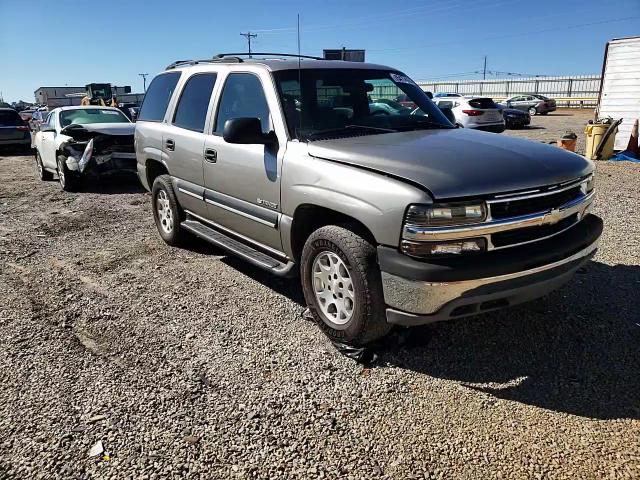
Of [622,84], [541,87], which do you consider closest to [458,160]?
[622,84]

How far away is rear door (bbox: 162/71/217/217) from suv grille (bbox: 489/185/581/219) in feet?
9.36

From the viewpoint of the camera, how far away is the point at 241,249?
4266mm

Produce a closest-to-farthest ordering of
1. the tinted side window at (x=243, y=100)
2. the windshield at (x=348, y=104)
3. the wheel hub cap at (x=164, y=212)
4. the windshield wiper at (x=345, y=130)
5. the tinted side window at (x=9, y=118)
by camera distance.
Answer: the windshield wiper at (x=345, y=130)
the windshield at (x=348, y=104)
the tinted side window at (x=243, y=100)
the wheel hub cap at (x=164, y=212)
the tinted side window at (x=9, y=118)

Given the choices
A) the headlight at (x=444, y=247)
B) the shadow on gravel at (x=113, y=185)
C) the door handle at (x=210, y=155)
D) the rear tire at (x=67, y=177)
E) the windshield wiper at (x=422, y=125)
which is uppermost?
the windshield wiper at (x=422, y=125)

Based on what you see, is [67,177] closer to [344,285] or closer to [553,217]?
A: [344,285]

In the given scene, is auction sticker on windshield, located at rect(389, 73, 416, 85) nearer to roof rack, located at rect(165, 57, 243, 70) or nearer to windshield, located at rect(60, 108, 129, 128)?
roof rack, located at rect(165, 57, 243, 70)

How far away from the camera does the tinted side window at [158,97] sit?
5.53 m

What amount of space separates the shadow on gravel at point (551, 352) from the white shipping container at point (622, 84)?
33.6 ft

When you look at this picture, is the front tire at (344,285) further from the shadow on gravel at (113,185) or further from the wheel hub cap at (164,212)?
the shadow on gravel at (113,185)

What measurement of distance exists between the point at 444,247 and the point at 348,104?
5.91ft

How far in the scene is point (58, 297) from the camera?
4.43m

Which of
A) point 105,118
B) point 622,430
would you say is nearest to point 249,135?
point 622,430

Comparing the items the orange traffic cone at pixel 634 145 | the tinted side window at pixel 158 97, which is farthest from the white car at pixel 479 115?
the tinted side window at pixel 158 97

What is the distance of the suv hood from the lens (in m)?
2.76
